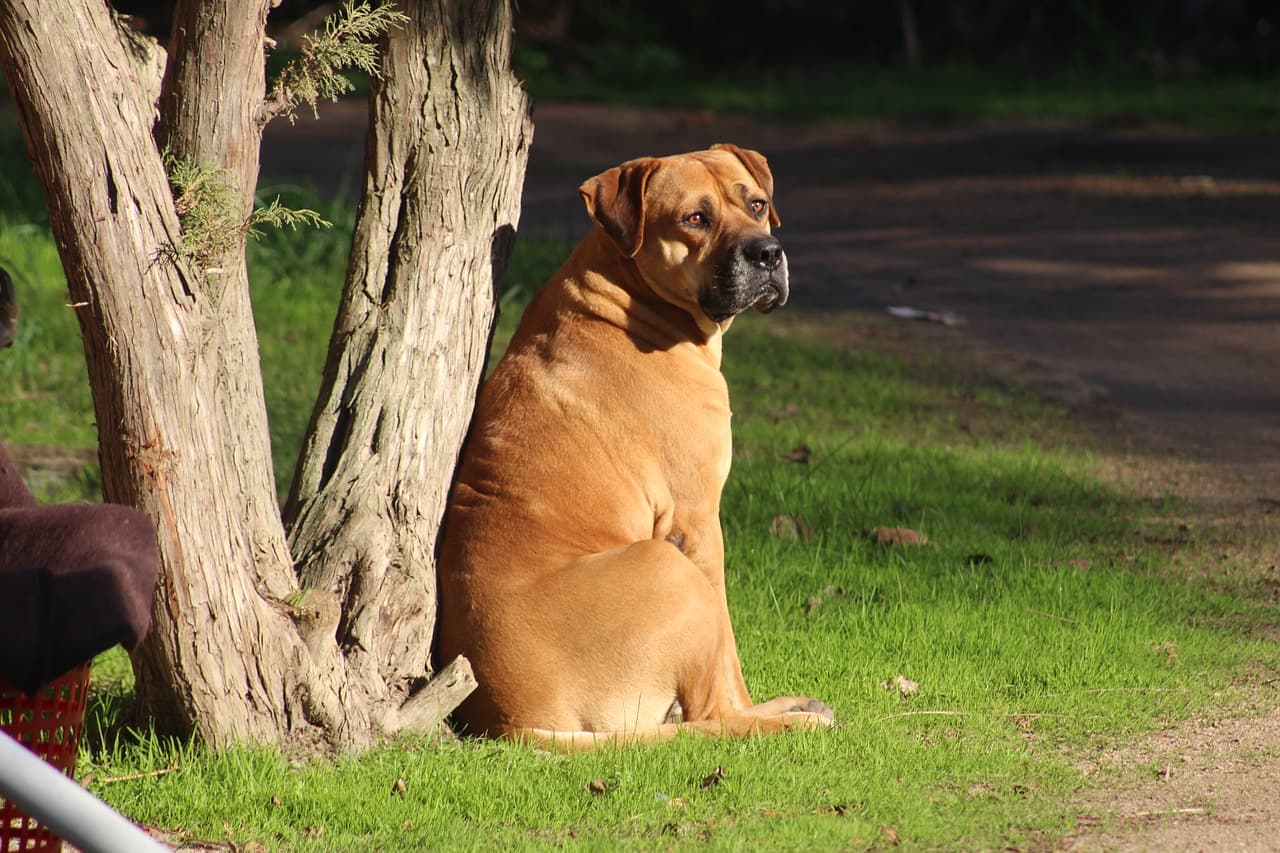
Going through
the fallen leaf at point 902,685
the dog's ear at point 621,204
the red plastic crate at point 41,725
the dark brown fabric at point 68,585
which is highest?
the dog's ear at point 621,204

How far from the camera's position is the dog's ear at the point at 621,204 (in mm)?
4719

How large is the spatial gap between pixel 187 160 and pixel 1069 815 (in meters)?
2.82

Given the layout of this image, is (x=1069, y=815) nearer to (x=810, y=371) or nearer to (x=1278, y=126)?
(x=810, y=371)

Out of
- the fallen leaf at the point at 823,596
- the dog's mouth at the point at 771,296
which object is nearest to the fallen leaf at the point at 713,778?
Result: the fallen leaf at the point at 823,596

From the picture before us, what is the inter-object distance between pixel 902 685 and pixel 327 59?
8.39 feet

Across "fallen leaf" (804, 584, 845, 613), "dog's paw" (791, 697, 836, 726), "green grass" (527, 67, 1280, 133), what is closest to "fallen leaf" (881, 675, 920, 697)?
"dog's paw" (791, 697, 836, 726)

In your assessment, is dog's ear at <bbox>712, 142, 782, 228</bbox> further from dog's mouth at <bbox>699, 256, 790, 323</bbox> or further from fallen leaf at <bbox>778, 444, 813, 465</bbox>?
fallen leaf at <bbox>778, 444, 813, 465</bbox>

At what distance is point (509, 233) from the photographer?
15.5ft

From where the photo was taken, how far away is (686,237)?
481cm

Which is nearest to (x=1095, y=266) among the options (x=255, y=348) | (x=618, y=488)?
(x=618, y=488)

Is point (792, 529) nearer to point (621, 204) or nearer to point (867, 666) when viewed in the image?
point (867, 666)

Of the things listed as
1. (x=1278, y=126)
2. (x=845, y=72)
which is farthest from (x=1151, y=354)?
(x=845, y=72)

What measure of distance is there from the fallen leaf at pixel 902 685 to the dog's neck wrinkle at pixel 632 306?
116 centimetres

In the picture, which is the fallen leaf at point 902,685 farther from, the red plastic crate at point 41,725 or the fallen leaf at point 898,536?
the red plastic crate at point 41,725
